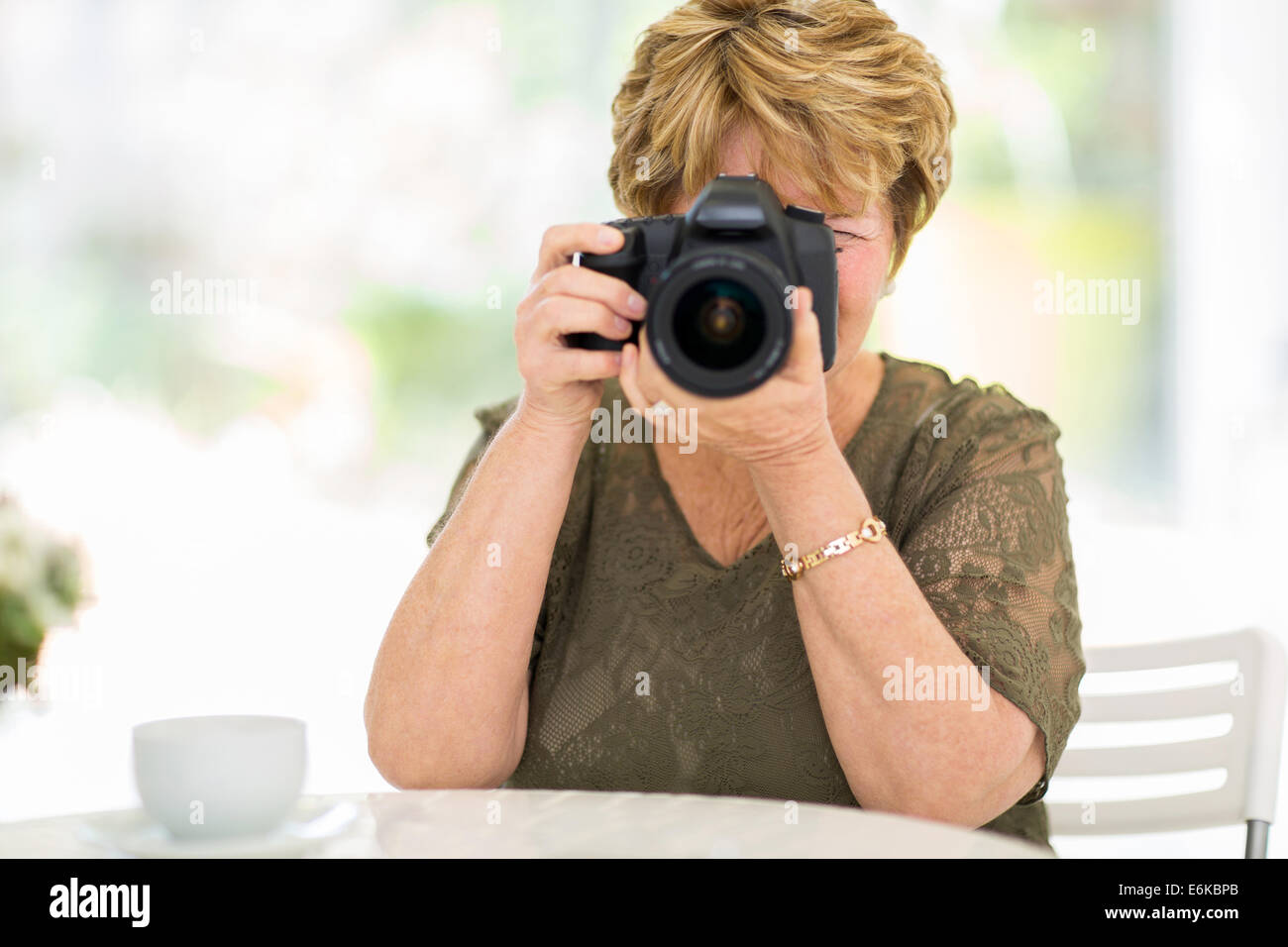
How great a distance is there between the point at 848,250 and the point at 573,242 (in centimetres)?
24

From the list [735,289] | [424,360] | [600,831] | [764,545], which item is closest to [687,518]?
[764,545]

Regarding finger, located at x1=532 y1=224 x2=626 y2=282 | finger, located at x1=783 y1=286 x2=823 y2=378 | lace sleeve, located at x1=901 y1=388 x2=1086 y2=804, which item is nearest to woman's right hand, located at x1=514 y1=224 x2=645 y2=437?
finger, located at x1=532 y1=224 x2=626 y2=282

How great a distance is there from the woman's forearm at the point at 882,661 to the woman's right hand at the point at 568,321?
0.46ft

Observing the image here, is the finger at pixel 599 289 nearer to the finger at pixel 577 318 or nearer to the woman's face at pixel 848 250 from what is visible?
the finger at pixel 577 318

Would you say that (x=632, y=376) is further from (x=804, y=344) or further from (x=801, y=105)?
(x=801, y=105)

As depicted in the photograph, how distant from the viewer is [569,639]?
1.01 meters

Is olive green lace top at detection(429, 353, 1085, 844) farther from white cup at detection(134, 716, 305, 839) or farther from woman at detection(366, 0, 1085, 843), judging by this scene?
white cup at detection(134, 716, 305, 839)

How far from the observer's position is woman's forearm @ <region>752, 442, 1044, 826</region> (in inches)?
31.4

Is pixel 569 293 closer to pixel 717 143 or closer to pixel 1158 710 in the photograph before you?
pixel 717 143

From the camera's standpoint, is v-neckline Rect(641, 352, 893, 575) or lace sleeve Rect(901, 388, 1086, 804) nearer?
lace sleeve Rect(901, 388, 1086, 804)

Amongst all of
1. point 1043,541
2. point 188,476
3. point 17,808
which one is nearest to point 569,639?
point 1043,541

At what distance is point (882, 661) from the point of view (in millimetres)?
797

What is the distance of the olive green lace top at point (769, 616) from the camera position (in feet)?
2.94

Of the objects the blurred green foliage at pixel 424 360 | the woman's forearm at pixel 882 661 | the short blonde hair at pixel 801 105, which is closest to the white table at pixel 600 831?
the woman's forearm at pixel 882 661
